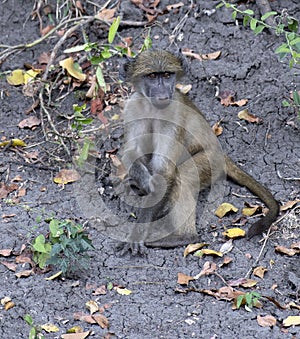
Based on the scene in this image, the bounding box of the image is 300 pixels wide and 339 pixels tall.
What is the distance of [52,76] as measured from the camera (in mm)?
7840

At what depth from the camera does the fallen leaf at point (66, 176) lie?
684cm

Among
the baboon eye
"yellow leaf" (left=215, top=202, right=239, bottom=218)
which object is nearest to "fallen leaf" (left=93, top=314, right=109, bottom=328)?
"yellow leaf" (left=215, top=202, right=239, bottom=218)

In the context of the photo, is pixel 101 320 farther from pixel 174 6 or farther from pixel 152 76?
pixel 174 6

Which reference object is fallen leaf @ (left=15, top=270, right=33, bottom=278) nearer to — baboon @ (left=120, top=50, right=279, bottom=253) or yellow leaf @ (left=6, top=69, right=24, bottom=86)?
baboon @ (left=120, top=50, right=279, bottom=253)

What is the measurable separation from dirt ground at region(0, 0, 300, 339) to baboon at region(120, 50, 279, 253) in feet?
0.50

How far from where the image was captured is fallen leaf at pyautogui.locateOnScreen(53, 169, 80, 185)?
6838 mm

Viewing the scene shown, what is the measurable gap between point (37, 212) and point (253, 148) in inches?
76.0

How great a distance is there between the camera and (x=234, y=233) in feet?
20.0

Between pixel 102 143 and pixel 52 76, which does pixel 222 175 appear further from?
pixel 52 76

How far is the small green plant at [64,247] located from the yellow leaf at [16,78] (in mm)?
2615

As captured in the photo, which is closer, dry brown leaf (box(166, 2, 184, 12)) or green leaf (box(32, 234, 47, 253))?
green leaf (box(32, 234, 47, 253))

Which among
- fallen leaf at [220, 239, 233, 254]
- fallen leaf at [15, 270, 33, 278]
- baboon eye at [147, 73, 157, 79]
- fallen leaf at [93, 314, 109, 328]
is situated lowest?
fallen leaf at [15, 270, 33, 278]

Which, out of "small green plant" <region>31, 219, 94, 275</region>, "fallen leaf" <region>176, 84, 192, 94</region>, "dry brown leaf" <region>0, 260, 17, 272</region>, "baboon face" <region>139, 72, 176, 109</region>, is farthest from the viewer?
"fallen leaf" <region>176, 84, 192, 94</region>

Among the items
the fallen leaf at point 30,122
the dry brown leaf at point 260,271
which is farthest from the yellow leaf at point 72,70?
the dry brown leaf at point 260,271
